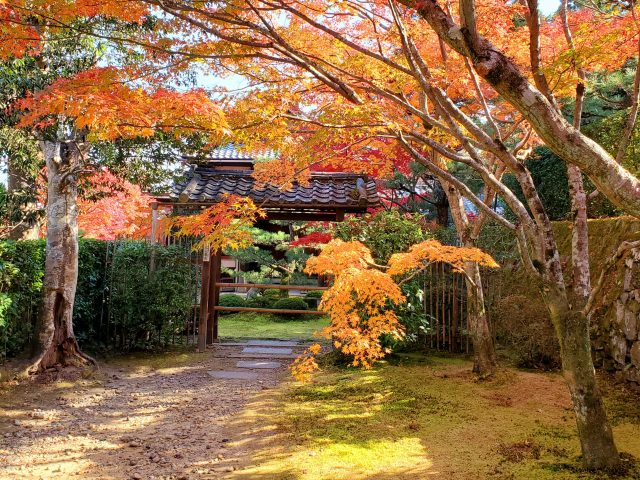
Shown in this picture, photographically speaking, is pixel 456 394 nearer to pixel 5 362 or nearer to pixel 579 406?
pixel 579 406

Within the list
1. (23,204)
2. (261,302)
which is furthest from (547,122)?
(261,302)

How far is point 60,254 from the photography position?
23.0 ft

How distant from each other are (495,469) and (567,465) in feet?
1.71

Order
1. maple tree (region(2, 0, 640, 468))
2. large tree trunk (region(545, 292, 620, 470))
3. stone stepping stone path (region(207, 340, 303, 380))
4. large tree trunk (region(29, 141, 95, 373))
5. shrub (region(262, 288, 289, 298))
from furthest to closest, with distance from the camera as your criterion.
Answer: shrub (region(262, 288, 289, 298)), stone stepping stone path (region(207, 340, 303, 380)), large tree trunk (region(29, 141, 95, 373)), large tree trunk (region(545, 292, 620, 470)), maple tree (region(2, 0, 640, 468))

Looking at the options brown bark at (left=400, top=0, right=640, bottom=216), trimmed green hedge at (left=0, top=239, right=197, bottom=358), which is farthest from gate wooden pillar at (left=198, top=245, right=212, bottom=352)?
brown bark at (left=400, top=0, right=640, bottom=216)

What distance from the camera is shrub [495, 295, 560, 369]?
6.94 meters

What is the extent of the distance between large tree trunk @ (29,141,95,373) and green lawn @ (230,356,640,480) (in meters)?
3.07

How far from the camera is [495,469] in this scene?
12.4 feet

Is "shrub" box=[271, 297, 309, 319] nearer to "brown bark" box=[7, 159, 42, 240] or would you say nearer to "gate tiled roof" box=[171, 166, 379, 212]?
"gate tiled roof" box=[171, 166, 379, 212]

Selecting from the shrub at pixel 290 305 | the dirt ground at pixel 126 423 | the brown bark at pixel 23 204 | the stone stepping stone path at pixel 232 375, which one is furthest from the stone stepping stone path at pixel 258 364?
the shrub at pixel 290 305

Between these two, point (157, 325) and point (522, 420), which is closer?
point (522, 420)

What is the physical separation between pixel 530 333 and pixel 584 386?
3.63 meters

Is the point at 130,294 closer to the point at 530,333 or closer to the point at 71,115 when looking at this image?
the point at 71,115

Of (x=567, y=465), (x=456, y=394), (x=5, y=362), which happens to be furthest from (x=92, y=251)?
(x=567, y=465)
